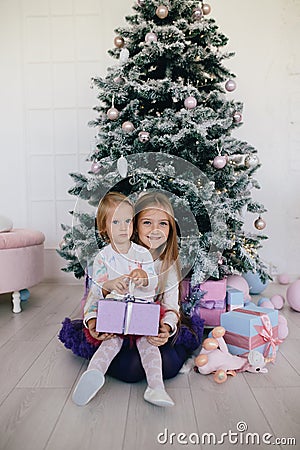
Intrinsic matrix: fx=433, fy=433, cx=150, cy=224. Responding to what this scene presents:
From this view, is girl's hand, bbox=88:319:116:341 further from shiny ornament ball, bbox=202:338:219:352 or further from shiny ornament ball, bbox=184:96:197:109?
shiny ornament ball, bbox=184:96:197:109

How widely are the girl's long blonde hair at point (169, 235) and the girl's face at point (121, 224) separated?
5 cm

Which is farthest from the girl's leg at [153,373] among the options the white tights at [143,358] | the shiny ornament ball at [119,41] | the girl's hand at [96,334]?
the shiny ornament ball at [119,41]

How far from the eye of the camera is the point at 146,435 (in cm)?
108

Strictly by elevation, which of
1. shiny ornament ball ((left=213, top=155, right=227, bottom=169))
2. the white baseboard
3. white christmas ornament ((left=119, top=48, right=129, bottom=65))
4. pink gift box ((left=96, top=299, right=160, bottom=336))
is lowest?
the white baseboard

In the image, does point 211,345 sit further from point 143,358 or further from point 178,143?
point 178,143

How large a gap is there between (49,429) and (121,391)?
0.92 feet

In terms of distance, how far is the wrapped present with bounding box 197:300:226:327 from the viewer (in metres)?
1.86

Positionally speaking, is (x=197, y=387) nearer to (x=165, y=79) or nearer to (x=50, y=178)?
(x=165, y=79)

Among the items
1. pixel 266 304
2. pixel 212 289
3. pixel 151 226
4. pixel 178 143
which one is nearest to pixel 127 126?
pixel 178 143

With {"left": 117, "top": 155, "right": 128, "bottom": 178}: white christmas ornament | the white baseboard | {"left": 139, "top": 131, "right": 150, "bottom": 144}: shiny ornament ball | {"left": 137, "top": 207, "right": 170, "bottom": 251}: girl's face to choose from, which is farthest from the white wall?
{"left": 137, "top": 207, "right": 170, "bottom": 251}: girl's face

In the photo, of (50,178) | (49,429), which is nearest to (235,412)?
(49,429)

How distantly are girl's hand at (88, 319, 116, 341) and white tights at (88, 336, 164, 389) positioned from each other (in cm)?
1

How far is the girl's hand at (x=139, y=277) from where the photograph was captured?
144 cm
